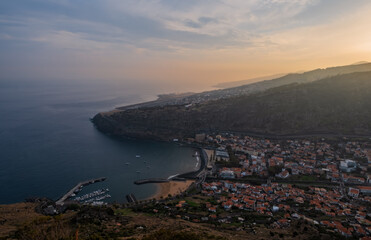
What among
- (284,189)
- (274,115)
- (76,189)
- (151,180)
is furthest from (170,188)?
(274,115)

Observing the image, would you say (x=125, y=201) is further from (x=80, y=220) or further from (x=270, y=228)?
(x=270, y=228)

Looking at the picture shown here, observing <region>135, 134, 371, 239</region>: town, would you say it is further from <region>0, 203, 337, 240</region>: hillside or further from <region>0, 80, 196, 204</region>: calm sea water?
<region>0, 80, 196, 204</region>: calm sea water

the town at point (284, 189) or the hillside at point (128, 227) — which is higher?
the hillside at point (128, 227)

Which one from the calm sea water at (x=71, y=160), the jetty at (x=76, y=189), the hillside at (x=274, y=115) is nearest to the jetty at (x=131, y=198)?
the calm sea water at (x=71, y=160)

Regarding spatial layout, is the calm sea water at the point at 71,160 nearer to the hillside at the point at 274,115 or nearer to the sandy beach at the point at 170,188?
the sandy beach at the point at 170,188

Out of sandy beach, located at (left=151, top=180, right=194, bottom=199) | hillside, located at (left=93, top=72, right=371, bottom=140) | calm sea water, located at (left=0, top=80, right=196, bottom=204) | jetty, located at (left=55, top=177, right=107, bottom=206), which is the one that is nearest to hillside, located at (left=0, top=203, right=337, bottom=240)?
jetty, located at (left=55, top=177, right=107, bottom=206)

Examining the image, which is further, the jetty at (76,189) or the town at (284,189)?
the jetty at (76,189)
